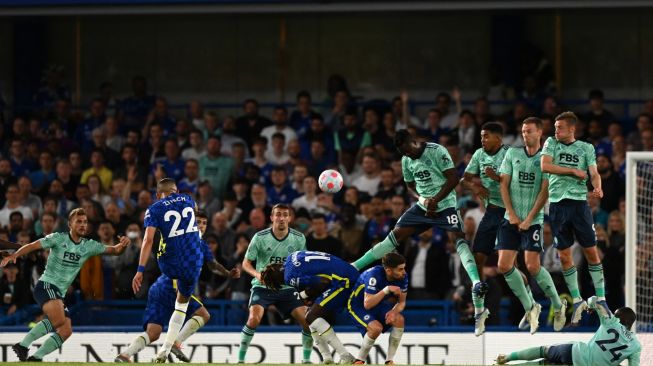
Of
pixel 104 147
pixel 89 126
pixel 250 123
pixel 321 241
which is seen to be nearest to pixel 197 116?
pixel 250 123

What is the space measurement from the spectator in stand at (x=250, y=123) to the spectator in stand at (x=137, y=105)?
6.37ft

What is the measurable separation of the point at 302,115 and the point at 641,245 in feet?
20.6

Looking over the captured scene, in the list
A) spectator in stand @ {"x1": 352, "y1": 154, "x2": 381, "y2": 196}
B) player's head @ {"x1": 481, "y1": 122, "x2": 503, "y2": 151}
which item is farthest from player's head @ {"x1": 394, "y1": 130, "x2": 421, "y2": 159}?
spectator in stand @ {"x1": 352, "y1": 154, "x2": 381, "y2": 196}

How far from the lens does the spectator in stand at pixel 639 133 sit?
21.8 metres

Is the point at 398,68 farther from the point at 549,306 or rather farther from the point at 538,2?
the point at 549,306

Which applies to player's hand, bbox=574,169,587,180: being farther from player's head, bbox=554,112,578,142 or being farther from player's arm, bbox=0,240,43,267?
player's arm, bbox=0,240,43,267

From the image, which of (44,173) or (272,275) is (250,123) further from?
(272,275)

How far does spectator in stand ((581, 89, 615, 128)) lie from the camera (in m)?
22.5

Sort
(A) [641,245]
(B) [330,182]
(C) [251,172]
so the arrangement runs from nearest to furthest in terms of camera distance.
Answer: (B) [330,182] < (A) [641,245] < (C) [251,172]

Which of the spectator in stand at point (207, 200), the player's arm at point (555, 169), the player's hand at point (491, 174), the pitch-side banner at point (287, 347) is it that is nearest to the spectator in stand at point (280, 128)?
the spectator in stand at point (207, 200)

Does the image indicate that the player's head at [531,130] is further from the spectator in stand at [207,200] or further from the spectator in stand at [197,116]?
the spectator in stand at [197,116]

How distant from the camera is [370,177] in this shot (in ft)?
72.7

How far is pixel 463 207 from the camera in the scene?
69.5ft

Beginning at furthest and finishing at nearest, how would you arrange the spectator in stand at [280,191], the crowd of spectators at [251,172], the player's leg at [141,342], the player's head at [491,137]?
the spectator in stand at [280,191] < the crowd of spectators at [251,172] < the player's leg at [141,342] < the player's head at [491,137]
